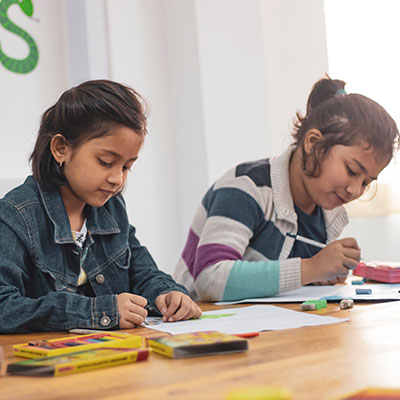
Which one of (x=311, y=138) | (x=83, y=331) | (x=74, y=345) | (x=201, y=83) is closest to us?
(x=74, y=345)

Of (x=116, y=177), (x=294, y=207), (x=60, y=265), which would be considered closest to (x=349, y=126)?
(x=294, y=207)

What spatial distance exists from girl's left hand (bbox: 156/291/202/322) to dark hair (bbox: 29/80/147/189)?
11.2 inches

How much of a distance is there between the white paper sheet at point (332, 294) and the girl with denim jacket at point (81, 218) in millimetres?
180

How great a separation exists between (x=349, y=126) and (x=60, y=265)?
696mm

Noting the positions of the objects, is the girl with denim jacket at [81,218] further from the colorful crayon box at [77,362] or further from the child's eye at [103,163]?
the colorful crayon box at [77,362]

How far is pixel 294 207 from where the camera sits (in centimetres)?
140

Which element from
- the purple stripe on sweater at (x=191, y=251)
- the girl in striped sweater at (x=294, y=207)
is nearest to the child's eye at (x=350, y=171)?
the girl in striped sweater at (x=294, y=207)

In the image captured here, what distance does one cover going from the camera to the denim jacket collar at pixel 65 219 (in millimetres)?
1009

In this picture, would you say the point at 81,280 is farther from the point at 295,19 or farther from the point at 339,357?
the point at 295,19

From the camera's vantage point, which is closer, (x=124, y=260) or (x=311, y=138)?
(x=124, y=260)

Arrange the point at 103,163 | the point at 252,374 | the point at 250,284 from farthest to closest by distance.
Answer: the point at 250,284 < the point at 103,163 < the point at 252,374

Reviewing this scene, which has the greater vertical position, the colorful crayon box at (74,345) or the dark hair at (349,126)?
the dark hair at (349,126)

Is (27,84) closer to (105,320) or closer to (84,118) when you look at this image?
(84,118)

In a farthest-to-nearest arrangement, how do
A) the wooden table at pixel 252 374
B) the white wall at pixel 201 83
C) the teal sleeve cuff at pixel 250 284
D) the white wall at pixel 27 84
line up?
the white wall at pixel 201 83 < the white wall at pixel 27 84 < the teal sleeve cuff at pixel 250 284 < the wooden table at pixel 252 374
